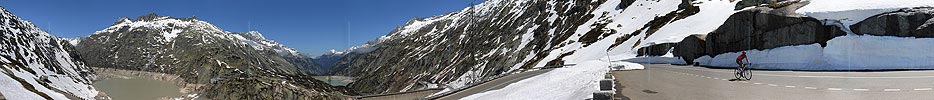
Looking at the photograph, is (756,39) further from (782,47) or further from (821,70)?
(821,70)

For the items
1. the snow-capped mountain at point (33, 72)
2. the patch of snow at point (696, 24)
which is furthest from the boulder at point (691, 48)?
the snow-capped mountain at point (33, 72)

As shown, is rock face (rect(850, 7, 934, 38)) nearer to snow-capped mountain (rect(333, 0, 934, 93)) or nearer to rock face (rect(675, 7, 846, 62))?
snow-capped mountain (rect(333, 0, 934, 93))

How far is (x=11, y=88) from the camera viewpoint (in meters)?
87.7

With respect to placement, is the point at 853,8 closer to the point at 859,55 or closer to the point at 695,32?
the point at 859,55

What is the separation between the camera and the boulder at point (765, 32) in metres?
33.7

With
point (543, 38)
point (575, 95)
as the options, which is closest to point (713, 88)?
point (575, 95)

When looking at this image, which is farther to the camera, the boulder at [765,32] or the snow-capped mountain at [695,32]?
the boulder at [765,32]

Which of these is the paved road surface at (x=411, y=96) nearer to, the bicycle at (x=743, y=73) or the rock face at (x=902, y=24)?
the bicycle at (x=743, y=73)

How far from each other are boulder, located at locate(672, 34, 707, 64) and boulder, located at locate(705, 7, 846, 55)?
A: 0.47m

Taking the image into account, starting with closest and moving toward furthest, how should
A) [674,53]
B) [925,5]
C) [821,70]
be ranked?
[821,70] → [925,5] → [674,53]

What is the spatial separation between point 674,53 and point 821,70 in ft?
58.6

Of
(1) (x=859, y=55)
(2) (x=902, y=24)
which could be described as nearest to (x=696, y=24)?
(2) (x=902, y=24)

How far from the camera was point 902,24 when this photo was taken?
30.9 metres

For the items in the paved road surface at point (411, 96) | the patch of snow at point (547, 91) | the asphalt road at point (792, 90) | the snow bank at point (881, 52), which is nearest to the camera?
the asphalt road at point (792, 90)
